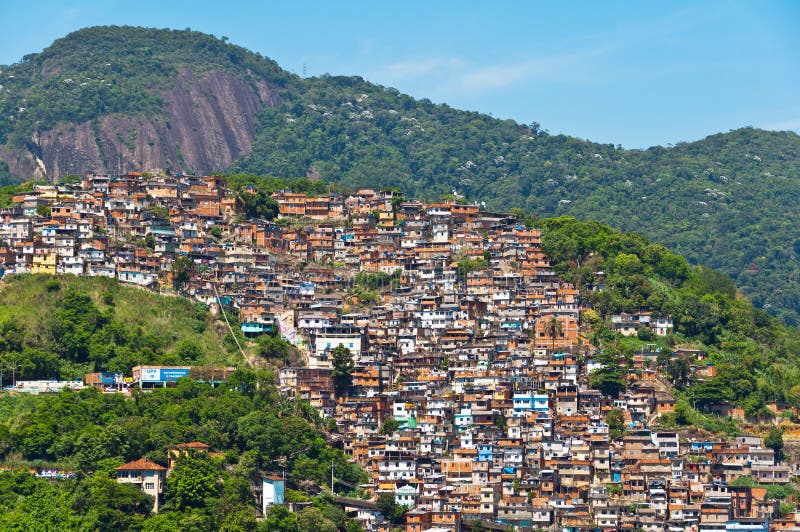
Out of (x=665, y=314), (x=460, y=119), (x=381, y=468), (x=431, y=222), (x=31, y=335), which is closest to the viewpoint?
(x=381, y=468)

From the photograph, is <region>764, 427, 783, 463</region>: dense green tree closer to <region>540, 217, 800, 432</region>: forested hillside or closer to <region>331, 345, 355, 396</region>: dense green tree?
<region>540, 217, 800, 432</region>: forested hillside

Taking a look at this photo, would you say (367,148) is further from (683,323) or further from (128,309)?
(128,309)

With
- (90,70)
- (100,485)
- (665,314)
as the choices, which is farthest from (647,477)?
(90,70)

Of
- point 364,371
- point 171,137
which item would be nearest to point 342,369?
point 364,371

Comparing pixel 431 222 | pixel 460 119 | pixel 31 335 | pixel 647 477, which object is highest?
pixel 460 119

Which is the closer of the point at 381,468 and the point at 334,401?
the point at 381,468

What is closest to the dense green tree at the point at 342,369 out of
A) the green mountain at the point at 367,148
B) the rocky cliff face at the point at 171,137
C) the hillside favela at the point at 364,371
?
the hillside favela at the point at 364,371

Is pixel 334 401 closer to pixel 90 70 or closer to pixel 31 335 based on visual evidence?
pixel 31 335
